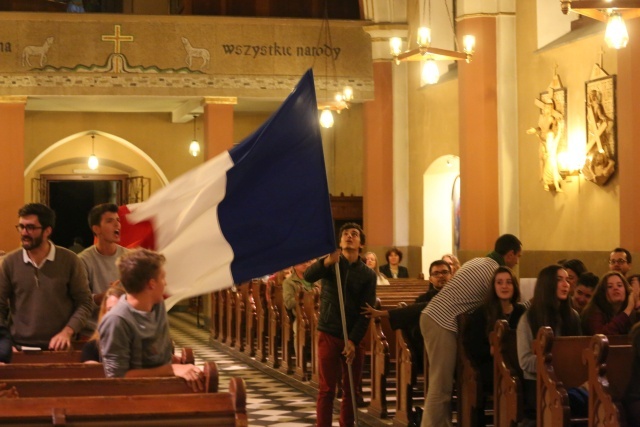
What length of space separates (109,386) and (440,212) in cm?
1569

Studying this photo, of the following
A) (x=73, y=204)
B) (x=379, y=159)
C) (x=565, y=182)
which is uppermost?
(x=379, y=159)

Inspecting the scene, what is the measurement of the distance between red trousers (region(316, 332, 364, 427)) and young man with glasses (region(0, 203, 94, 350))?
2268mm

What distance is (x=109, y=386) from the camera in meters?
4.82

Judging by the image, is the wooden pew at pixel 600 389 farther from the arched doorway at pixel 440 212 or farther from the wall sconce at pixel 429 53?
the arched doorway at pixel 440 212

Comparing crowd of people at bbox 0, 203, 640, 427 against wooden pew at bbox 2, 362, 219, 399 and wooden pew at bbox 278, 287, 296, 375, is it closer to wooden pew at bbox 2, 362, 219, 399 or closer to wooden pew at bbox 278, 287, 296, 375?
wooden pew at bbox 2, 362, 219, 399

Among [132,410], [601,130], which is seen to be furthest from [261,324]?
[132,410]

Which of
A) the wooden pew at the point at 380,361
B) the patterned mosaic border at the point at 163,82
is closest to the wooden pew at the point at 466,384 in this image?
the wooden pew at the point at 380,361

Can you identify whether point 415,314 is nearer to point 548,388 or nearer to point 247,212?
point 548,388

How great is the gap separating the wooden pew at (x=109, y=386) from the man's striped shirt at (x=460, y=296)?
351cm

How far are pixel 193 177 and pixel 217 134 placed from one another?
14.5m

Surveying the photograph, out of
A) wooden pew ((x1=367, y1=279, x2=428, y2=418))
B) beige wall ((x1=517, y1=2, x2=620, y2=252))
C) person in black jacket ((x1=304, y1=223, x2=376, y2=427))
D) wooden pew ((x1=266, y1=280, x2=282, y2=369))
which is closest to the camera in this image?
person in black jacket ((x1=304, y1=223, x2=376, y2=427))

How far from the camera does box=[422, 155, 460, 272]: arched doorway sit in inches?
790

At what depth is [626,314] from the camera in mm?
8172

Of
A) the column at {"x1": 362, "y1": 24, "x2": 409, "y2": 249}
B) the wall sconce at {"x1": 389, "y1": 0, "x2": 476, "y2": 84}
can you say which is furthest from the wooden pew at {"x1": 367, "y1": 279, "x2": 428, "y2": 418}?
the column at {"x1": 362, "y1": 24, "x2": 409, "y2": 249}
